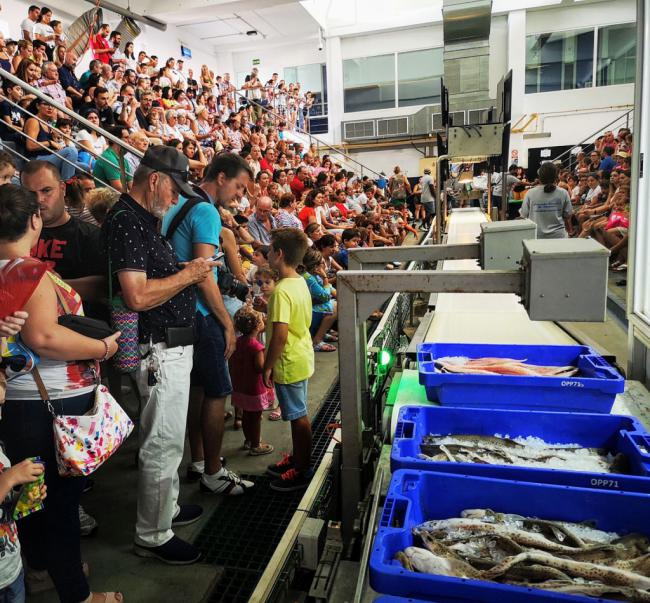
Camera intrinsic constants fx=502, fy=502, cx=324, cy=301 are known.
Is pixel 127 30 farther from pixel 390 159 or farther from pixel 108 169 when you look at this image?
pixel 390 159

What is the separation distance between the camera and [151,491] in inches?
86.4

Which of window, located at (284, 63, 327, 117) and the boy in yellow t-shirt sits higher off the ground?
window, located at (284, 63, 327, 117)

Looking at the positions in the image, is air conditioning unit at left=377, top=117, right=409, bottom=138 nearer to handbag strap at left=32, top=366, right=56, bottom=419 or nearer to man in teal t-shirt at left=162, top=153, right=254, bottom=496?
man in teal t-shirt at left=162, top=153, right=254, bottom=496

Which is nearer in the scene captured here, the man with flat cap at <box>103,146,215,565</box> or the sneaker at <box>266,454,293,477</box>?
the man with flat cap at <box>103,146,215,565</box>

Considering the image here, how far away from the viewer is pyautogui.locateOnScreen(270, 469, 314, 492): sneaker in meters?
2.85

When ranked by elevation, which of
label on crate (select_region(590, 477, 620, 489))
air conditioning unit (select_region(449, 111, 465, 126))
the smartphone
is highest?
air conditioning unit (select_region(449, 111, 465, 126))

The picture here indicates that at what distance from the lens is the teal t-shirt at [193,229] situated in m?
2.41

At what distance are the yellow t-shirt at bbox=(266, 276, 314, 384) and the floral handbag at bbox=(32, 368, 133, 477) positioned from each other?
115cm

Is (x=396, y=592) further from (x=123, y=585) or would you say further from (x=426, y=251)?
(x=123, y=585)

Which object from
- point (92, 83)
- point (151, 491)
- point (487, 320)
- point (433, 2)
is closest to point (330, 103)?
point (433, 2)

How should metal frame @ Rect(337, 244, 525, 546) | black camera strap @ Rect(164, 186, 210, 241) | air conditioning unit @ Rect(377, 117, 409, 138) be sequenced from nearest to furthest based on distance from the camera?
metal frame @ Rect(337, 244, 525, 546) → black camera strap @ Rect(164, 186, 210, 241) → air conditioning unit @ Rect(377, 117, 409, 138)

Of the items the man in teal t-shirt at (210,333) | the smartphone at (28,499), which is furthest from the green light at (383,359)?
the smartphone at (28,499)

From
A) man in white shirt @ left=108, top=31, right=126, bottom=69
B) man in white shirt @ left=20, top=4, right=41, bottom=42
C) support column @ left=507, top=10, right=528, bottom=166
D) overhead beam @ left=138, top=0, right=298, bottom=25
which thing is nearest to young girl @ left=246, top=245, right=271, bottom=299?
man in white shirt @ left=20, top=4, right=41, bottom=42

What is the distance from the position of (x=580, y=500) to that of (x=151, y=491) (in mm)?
1735
